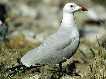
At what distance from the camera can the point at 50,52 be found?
7.35 metres

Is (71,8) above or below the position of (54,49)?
above

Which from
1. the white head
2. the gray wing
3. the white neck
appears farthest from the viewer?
the white head

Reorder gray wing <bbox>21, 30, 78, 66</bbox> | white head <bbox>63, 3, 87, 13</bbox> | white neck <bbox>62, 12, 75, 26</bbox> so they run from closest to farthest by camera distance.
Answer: gray wing <bbox>21, 30, 78, 66</bbox> → white neck <bbox>62, 12, 75, 26</bbox> → white head <bbox>63, 3, 87, 13</bbox>

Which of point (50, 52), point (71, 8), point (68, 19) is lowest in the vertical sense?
point (50, 52)

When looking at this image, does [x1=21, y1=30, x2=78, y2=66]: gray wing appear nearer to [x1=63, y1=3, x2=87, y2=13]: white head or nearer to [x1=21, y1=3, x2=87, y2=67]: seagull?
[x1=21, y1=3, x2=87, y2=67]: seagull

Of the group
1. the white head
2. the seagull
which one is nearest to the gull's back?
the seagull

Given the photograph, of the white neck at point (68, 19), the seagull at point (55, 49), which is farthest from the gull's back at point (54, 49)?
the white neck at point (68, 19)

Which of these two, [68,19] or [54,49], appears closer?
[54,49]

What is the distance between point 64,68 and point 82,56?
206 cm

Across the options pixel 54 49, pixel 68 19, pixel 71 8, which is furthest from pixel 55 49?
pixel 71 8

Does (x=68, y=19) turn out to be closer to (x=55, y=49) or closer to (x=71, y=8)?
(x=71, y=8)

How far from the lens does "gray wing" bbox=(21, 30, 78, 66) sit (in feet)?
24.0

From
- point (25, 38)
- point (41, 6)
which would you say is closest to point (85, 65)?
point (25, 38)

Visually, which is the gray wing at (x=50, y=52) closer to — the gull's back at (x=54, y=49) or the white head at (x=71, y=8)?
the gull's back at (x=54, y=49)
